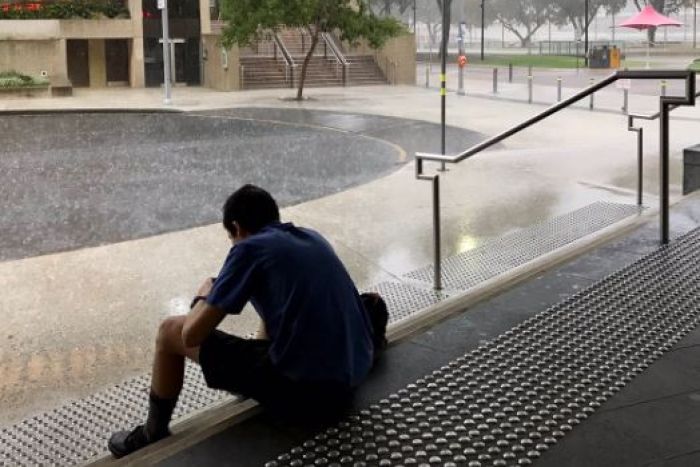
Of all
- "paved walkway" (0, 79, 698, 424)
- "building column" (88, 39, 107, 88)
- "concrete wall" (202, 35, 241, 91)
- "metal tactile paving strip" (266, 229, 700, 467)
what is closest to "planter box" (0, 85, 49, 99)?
"building column" (88, 39, 107, 88)

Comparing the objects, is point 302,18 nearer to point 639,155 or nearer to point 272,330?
point 639,155

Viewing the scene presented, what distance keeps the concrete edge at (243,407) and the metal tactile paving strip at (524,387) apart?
1.42 feet

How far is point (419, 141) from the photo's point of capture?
17969 millimetres

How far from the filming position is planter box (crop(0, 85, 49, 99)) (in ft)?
107

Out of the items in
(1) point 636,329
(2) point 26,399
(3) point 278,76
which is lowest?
(2) point 26,399

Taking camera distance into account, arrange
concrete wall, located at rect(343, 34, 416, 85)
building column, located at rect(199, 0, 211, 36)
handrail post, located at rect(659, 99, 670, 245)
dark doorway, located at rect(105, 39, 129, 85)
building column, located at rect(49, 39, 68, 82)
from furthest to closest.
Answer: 1. dark doorway, located at rect(105, 39, 129, 85)
2. building column, located at rect(199, 0, 211, 36)
3. concrete wall, located at rect(343, 34, 416, 85)
4. building column, located at rect(49, 39, 68, 82)
5. handrail post, located at rect(659, 99, 670, 245)

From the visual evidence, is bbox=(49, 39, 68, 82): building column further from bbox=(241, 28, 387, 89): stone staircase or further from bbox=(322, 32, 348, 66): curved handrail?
bbox=(322, 32, 348, 66): curved handrail

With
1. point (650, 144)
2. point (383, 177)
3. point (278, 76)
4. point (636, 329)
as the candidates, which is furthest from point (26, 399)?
point (278, 76)

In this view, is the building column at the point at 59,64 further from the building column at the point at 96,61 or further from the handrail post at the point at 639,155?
the handrail post at the point at 639,155

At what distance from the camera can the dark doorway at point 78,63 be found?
39500 millimetres

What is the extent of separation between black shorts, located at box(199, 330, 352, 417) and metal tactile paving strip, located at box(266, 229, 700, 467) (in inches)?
5.5

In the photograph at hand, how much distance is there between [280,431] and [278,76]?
3476 centimetres

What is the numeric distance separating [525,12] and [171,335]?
101 meters

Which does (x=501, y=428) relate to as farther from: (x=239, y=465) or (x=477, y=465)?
(x=239, y=465)
